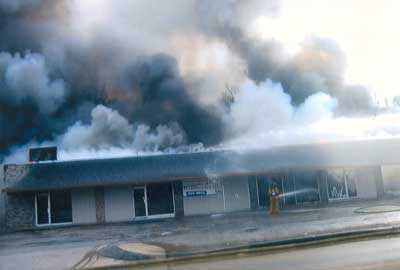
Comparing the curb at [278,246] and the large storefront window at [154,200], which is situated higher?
the large storefront window at [154,200]

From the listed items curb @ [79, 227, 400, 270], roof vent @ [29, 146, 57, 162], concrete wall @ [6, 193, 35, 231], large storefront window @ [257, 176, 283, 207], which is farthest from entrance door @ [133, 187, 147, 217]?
curb @ [79, 227, 400, 270]

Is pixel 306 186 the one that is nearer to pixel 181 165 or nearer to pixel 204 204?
pixel 204 204

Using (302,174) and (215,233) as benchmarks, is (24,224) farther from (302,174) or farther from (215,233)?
(302,174)

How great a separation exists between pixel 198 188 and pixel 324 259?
1462cm

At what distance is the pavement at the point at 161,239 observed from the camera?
12.5 m

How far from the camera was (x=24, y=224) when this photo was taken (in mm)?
23219

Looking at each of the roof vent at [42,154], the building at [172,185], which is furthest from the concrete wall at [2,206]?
the roof vent at [42,154]

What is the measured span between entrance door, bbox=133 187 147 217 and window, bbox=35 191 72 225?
3368 mm

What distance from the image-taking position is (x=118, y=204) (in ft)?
78.2

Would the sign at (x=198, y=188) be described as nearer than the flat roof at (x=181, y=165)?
No

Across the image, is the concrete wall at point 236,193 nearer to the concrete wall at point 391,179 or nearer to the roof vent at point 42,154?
the concrete wall at point 391,179

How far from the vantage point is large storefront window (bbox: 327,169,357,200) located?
84.4ft

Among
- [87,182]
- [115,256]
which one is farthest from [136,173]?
[115,256]

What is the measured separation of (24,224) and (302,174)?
48.3 ft
